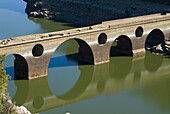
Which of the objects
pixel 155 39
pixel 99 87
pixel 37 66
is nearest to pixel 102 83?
pixel 99 87

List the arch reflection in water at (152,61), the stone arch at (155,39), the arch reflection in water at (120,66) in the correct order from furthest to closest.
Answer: the stone arch at (155,39) → the arch reflection in water at (152,61) → the arch reflection in water at (120,66)

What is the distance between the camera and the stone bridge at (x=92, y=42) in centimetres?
4141

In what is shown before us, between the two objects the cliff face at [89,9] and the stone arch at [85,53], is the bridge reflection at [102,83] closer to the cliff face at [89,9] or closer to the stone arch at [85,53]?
the stone arch at [85,53]

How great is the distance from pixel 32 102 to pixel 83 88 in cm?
744

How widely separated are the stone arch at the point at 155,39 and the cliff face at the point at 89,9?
11.1 meters

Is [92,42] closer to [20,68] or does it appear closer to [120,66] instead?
[120,66]

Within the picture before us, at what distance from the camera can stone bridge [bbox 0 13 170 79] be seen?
4141 centimetres

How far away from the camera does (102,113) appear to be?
37.0 meters

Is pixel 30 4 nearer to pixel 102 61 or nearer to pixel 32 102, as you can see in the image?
pixel 102 61

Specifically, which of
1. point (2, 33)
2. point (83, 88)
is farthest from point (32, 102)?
point (2, 33)

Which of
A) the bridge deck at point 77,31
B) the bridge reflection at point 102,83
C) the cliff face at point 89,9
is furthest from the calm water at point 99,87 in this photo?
the cliff face at point 89,9

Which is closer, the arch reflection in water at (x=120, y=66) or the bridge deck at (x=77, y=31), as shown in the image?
the bridge deck at (x=77, y=31)

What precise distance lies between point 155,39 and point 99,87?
1680 cm

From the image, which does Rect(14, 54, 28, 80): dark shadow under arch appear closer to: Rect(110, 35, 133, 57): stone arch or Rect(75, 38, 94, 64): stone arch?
Rect(75, 38, 94, 64): stone arch
